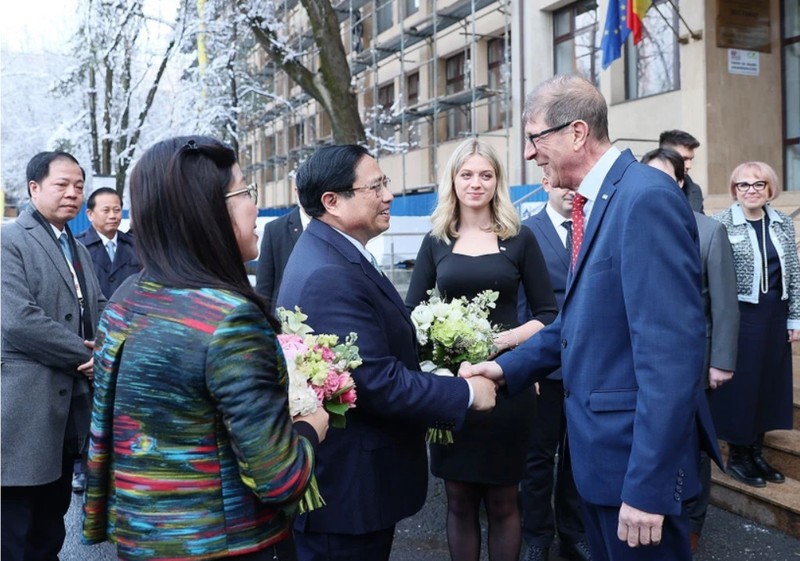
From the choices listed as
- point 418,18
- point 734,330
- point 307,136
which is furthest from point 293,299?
point 307,136

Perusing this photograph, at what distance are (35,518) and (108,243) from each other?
13.4ft

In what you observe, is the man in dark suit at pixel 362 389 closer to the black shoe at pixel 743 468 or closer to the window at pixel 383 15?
the black shoe at pixel 743 468

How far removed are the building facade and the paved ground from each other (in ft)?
26.1

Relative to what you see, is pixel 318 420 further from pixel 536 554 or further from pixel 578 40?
pixel 578 40

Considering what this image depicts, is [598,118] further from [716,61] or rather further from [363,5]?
[363,5]

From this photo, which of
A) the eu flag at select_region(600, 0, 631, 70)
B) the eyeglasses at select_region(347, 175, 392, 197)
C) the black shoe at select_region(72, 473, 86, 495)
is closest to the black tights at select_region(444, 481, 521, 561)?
the eyeglasses at select_region(347, 175, 392, 197)

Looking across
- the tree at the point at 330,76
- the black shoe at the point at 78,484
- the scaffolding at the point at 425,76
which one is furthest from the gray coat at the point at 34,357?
the scaffolding at the point at 425,76

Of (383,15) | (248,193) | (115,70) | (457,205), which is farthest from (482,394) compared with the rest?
(383,15)

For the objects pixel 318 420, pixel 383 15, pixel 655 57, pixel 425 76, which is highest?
pixel 383 15

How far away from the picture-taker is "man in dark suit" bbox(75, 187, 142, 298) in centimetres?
742

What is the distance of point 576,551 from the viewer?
15.7ft

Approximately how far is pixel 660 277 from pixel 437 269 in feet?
6.88

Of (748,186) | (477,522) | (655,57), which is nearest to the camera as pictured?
(477,522)

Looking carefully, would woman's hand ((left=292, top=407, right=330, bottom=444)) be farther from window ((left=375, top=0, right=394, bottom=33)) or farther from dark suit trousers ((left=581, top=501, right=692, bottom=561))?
window ((left=375, top=0, right=394, bottom=33))
